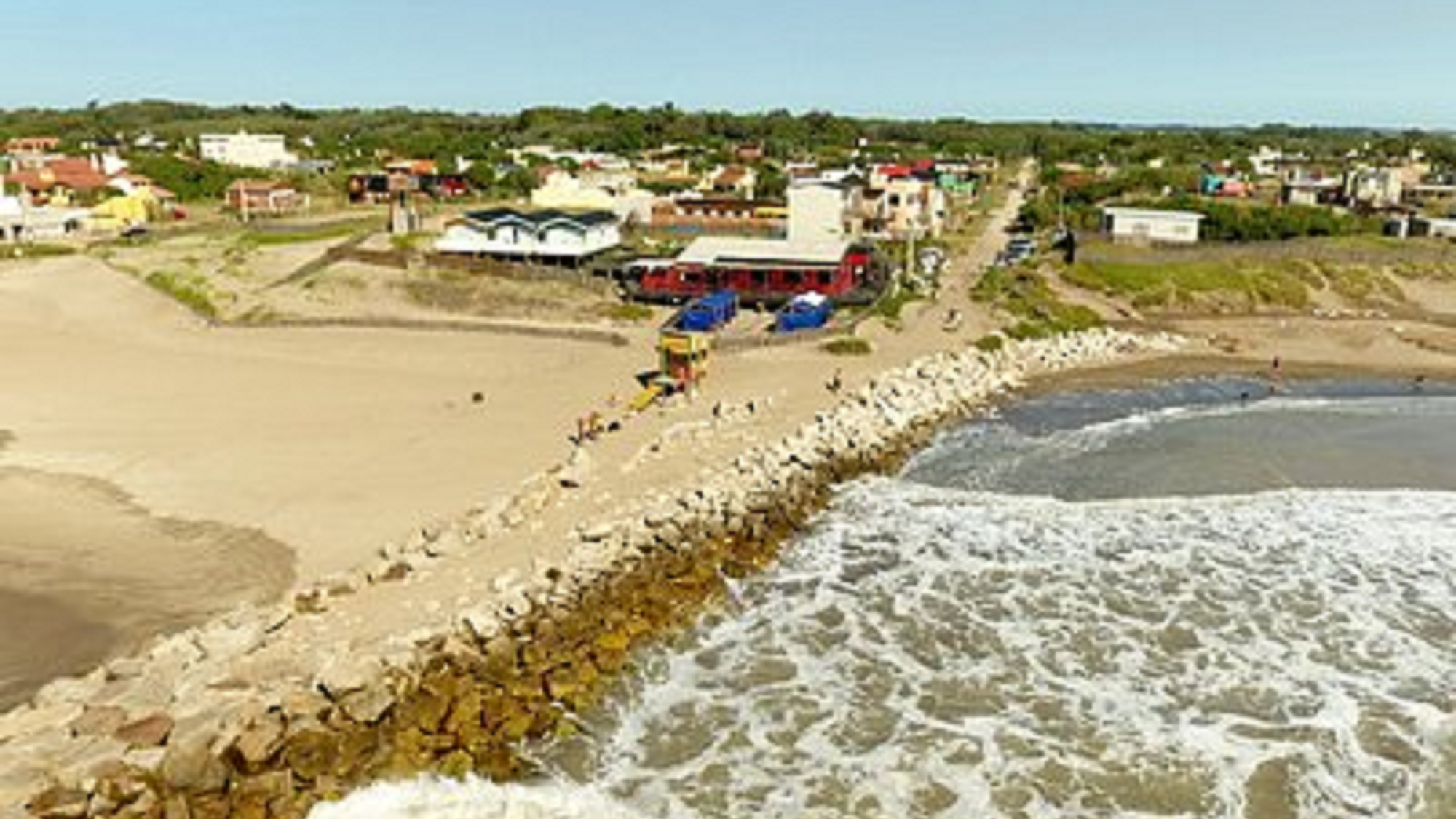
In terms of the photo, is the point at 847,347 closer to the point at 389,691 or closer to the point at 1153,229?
the point at 389,691

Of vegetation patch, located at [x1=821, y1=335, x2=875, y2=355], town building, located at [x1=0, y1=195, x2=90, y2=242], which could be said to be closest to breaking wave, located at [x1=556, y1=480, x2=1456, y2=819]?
vegetation patch, located at [x1=821, y1=335, x2=875, y2=355]

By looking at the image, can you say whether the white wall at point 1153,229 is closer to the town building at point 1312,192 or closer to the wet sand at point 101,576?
the town building at point 1312,192

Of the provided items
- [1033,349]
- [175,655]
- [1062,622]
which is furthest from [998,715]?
[1033,349]

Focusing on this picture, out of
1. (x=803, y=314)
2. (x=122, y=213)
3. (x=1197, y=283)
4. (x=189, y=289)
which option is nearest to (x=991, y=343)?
(x=803, y=314)

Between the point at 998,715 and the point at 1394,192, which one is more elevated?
the point at 1394,192

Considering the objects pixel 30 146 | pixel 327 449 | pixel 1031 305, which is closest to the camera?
pixel 327 449

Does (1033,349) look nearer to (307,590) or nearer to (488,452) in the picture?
(488,452)

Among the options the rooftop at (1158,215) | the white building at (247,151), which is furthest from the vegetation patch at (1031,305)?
the white building at (247,151)
